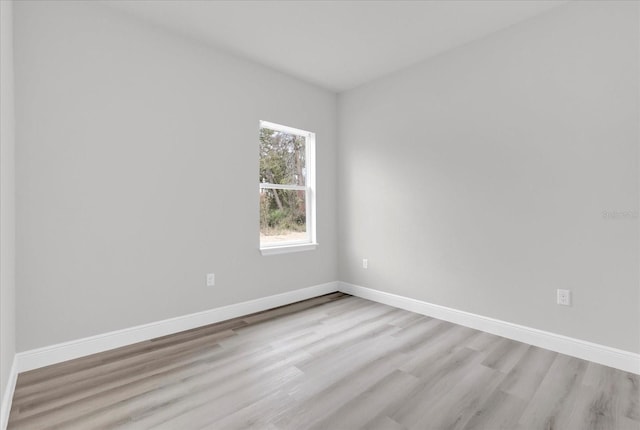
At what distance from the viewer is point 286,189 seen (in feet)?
12.8

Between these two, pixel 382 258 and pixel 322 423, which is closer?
pixel 322 423

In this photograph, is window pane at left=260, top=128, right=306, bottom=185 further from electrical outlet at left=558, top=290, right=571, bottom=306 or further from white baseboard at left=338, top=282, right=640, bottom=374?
electrical outlet at left=558, top=290, right=571, bottom=306

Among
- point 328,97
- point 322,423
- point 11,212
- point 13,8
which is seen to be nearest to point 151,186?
point 11,212

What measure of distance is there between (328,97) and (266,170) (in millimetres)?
1421

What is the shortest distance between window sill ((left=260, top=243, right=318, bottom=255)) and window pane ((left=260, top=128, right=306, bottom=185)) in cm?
78

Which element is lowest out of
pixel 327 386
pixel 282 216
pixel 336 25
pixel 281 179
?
pixel 327 386

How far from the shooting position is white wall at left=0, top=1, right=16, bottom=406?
1.65 meters

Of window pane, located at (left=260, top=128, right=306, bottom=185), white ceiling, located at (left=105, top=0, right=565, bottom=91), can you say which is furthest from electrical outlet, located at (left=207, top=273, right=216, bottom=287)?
white ceiling, located at (left=105, top=0, right=565, bottom=91)

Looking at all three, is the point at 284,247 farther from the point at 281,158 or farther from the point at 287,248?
the point at 281,158

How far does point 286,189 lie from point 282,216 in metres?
0.34

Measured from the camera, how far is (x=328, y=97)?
14.0 ft

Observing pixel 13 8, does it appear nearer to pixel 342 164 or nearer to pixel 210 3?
pixel 210 3

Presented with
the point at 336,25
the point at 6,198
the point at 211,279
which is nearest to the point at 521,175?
the point at 336,25

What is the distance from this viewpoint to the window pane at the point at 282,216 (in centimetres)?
367
